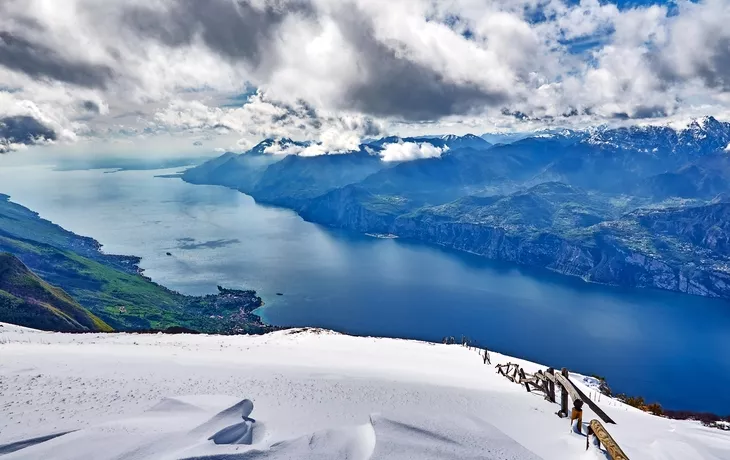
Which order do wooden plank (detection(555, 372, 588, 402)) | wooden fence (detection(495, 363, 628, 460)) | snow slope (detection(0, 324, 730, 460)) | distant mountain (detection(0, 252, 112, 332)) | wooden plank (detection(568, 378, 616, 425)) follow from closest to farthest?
wooden fence (detection(495, 363, 628, 460)) < snow slope (detection(0, 324, 730, 460)) < wooden plank (detection(555, 372, 588, 402)) < wooden plank (detection(568, 378, 616, 425)) < distant mountain (detection(0, 252, 112, 332))

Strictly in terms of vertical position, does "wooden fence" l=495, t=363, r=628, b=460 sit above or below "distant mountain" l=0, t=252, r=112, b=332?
above

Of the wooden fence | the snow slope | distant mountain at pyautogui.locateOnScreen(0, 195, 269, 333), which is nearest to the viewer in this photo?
the wooden fence

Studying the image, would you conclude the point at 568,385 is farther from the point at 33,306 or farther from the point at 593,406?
the point at 33,306

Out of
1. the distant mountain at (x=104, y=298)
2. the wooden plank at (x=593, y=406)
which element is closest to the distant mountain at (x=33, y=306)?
the distant mountain at (x=104, y=298)

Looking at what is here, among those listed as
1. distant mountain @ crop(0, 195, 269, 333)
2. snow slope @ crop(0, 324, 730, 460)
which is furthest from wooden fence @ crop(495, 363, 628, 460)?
distant mountain @ crop(0, 195, 269, 333)

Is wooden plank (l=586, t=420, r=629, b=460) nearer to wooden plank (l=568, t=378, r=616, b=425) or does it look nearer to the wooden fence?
the wooden fence

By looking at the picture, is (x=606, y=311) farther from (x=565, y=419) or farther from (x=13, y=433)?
(x=13, y=433)

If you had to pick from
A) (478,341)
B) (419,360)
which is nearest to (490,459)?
(419,360)

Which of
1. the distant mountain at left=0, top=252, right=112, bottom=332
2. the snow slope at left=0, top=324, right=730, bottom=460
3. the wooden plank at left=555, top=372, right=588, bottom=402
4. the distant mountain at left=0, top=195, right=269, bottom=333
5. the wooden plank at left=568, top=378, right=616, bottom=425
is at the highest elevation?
the wooden plank at left=555, top=372, right=588, bottom=402
